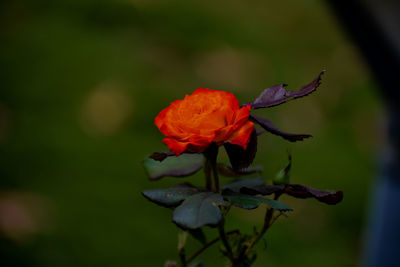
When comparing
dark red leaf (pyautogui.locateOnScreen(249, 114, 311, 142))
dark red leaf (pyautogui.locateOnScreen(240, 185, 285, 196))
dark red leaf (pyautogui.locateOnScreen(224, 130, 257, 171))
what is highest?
dark red leaf (pyautogui.locateOnScreen(249, 114, 311, 142))

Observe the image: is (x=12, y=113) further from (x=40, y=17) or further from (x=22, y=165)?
(x=40, y=17)

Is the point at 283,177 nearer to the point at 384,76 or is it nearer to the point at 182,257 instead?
the point at 182,257

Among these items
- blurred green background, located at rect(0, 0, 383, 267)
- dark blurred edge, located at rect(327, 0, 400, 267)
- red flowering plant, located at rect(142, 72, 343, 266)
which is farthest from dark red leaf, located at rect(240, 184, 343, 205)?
blurred green background, located at rect(0, 0, 383, 267)

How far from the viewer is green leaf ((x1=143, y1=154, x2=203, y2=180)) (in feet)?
1.82

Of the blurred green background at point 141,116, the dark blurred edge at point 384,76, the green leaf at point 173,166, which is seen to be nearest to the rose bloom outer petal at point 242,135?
the green leaf at point 173,166

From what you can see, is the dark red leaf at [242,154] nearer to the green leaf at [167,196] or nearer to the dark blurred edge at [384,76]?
the green leaf at [167,196]

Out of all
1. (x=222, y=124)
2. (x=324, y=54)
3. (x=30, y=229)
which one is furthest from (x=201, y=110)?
(x=324, y=54)

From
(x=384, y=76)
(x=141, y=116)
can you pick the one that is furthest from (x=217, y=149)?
(x=141, y=116)

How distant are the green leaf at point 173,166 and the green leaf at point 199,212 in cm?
9

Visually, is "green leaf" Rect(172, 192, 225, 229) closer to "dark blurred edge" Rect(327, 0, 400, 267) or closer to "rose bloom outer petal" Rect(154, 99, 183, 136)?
"rose bloom outer petal" Rect(154, 99, 183, 136)

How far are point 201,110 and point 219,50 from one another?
2404mm

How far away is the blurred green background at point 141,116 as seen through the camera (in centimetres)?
192

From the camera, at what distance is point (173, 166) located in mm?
565

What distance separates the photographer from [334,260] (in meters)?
1.93
